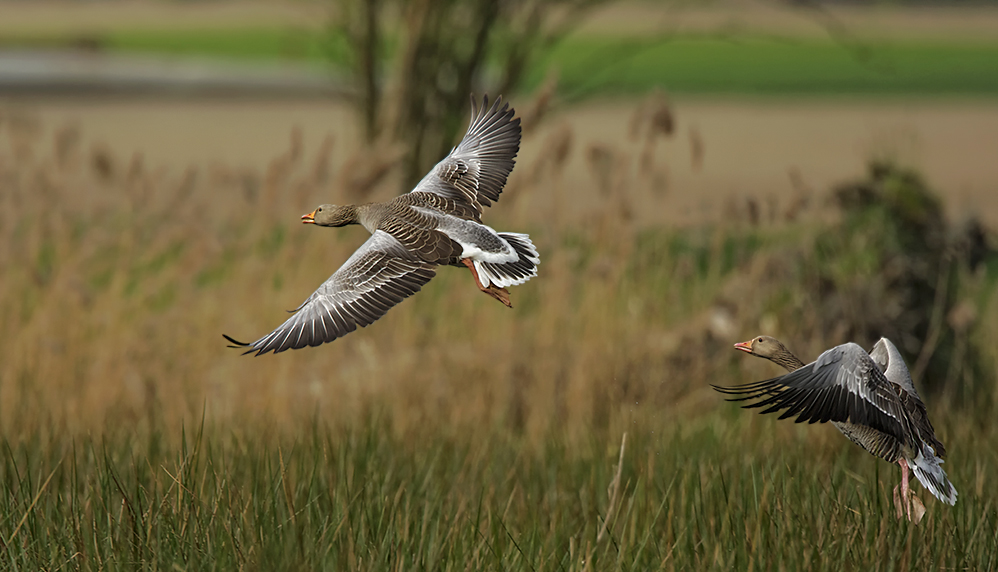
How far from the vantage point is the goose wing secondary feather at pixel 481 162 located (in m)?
1.91

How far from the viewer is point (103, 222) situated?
6.10m

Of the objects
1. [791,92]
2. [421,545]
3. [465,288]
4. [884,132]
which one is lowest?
[421,545]

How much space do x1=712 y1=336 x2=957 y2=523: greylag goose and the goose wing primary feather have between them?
504 millimetres

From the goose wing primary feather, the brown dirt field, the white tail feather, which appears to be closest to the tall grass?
the white tail feather

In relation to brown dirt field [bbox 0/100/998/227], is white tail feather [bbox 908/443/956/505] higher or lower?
lower

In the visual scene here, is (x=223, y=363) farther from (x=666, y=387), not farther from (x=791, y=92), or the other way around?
(x=791, y=92)

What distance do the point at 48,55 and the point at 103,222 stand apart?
55.1m

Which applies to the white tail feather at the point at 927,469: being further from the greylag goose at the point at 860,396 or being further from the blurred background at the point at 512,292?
the blurred background at the point at 512,292

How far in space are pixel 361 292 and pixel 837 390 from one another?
Answer: 76 centimetres

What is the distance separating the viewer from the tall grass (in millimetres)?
2908

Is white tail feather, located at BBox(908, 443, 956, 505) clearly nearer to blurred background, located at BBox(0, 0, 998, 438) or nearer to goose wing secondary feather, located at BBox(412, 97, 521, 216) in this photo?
goose wing secondary feather, located at BBox(412, 97, 521, 216)

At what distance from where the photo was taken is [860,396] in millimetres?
1707

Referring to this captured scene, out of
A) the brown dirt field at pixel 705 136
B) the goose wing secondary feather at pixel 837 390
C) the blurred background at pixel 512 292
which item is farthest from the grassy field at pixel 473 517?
the brown dirt field at pixel 705 136

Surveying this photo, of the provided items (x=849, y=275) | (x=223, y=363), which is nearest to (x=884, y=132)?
(x=849, y=275)
